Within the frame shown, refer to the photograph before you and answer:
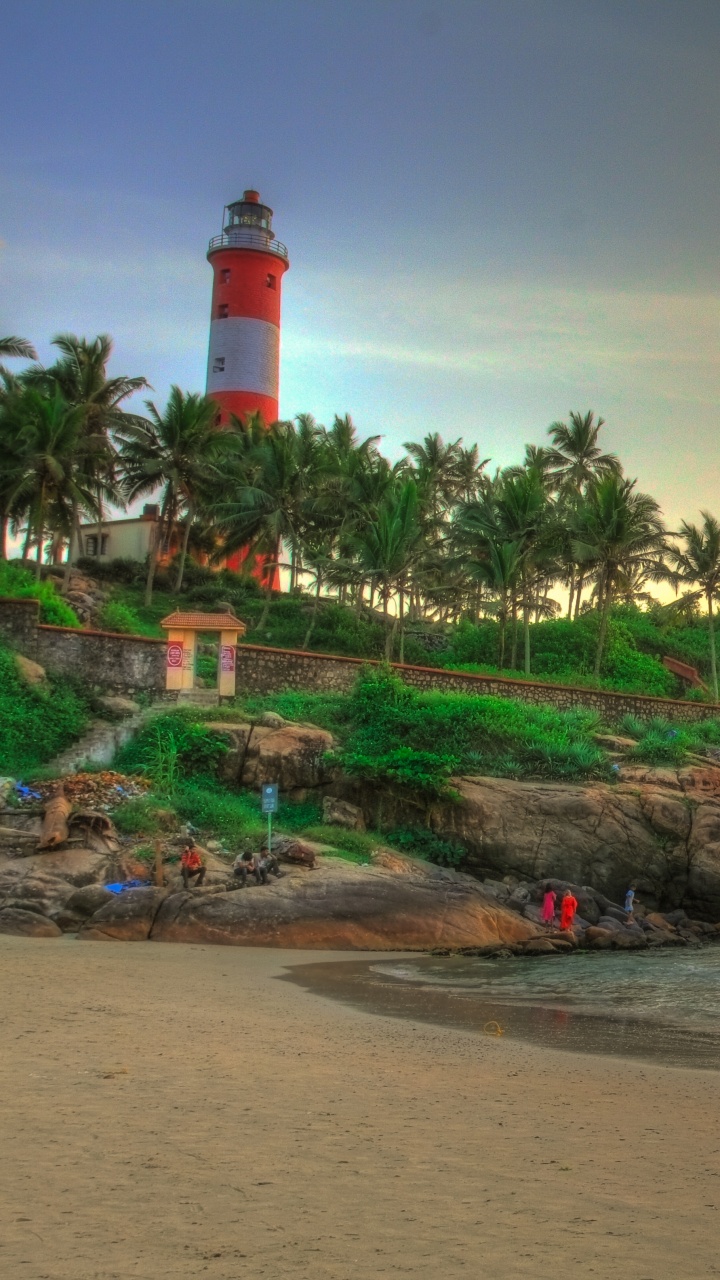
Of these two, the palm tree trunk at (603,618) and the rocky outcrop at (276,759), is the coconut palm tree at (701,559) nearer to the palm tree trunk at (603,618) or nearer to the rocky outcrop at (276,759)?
the palm tree trunk at (603,618)

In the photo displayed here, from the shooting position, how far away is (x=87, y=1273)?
3.35 metres

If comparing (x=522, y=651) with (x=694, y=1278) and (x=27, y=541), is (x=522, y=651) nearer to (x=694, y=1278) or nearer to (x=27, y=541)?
(x=27, y=541)

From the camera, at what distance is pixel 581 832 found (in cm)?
2191

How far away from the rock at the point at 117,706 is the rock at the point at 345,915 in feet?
24.7

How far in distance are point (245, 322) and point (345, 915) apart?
135 feet

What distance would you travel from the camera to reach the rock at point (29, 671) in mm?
23281

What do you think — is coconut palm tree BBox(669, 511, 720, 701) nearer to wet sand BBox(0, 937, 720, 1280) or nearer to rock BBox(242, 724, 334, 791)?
rock BBox(242, 724, 334, 791)

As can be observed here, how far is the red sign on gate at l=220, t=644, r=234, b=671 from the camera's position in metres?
24.8

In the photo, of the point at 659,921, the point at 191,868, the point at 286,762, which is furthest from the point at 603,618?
the point at 191,868

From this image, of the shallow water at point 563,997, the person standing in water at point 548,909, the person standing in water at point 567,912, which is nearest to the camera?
the shallow water at point 563,997

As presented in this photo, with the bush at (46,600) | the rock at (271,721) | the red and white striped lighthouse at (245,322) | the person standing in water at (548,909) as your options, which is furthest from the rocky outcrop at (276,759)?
the red and white striped lighthouse at (245,322)

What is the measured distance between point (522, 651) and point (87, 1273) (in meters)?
36.8

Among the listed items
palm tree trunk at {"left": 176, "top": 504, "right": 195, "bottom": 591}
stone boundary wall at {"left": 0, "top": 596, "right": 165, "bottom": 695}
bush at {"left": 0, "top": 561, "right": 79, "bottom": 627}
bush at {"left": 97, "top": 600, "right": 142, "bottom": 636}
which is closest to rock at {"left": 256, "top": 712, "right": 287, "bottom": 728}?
stone boundary wall at {"left": 0, "top": 596, "right": 165, "bottom": 695}

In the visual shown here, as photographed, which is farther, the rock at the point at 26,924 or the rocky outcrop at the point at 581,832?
the rocky outcrop at the point at 581,832
